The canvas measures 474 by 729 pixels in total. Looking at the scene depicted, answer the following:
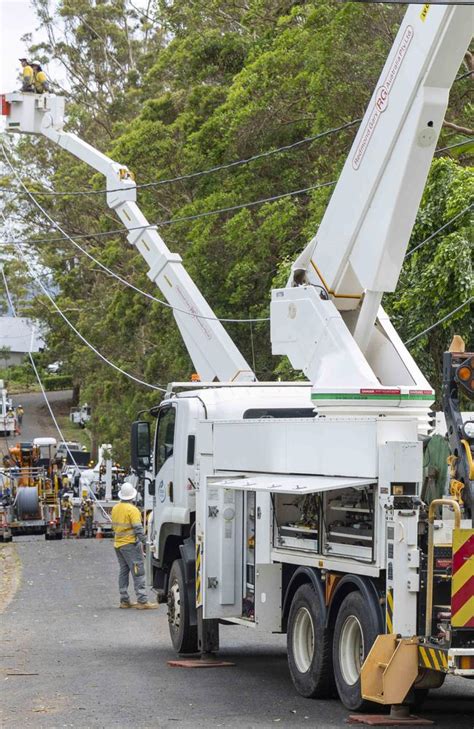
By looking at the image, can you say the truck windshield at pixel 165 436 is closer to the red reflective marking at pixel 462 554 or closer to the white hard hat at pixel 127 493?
the white hard hat at pixel 127 493

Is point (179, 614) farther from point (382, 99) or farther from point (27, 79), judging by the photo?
point (27, 79)

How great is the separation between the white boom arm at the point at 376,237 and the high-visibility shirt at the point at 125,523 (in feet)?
19.0

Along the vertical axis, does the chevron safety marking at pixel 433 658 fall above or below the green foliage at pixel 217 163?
below

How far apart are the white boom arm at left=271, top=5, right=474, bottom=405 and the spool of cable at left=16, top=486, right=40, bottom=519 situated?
Answer: 23870 mm

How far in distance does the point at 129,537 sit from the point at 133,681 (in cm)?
670

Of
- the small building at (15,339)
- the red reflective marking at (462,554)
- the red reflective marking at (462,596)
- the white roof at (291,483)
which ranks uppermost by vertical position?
the small building at (15,339)

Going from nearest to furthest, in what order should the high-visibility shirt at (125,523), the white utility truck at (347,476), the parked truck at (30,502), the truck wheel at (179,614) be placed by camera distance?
the white utility truck at (347,476), the truck wheel at (179,614), the high-visibility shirt at (125,523), the parked truck at (30,502)

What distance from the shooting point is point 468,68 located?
2614 cm

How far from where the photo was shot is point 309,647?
11898 mm

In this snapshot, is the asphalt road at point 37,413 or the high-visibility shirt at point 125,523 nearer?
the high-visibility shirt at point 125,523

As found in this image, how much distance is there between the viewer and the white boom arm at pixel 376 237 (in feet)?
38.6

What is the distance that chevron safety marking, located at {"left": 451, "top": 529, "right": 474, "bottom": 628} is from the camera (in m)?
9.55

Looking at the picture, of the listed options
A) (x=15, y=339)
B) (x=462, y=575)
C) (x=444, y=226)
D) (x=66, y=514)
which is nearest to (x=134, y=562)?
(x=444, y=226)

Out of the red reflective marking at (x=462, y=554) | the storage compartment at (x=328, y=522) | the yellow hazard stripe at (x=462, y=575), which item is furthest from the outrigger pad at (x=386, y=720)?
the red reflective marking at (x=462, y=554)
